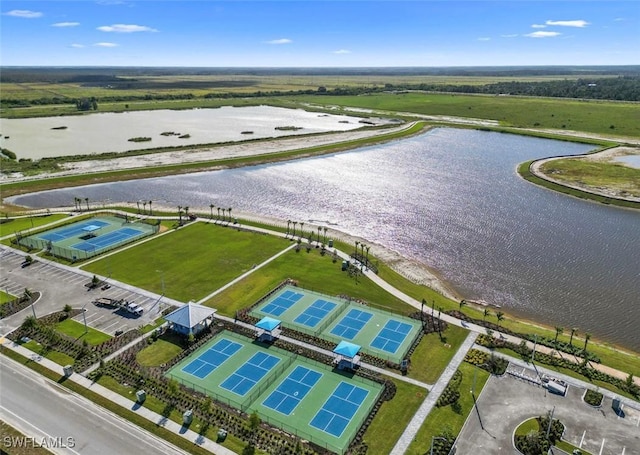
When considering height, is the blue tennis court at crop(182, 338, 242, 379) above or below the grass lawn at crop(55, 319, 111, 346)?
below

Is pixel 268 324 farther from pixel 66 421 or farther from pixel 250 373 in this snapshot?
pixel 66 421

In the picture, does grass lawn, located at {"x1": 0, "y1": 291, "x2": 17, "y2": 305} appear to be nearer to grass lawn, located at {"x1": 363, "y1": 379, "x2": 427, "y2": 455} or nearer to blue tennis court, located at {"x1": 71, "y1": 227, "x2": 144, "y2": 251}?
blue tennis court, located at {"x1": 71, "y1": 227, "x2": 144, "y2": 251}

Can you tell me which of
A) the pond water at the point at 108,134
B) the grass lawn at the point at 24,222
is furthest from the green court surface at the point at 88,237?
the pond water at the point at 108,134

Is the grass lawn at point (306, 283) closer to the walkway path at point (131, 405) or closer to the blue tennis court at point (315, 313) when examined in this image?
the blue tennis court at point (315, 313)

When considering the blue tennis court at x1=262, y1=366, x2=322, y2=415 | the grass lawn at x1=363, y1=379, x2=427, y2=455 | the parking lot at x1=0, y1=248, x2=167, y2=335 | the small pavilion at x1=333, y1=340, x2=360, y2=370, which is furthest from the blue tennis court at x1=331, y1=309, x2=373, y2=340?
the parking lot at x1=0, y1=248, x2=167, y2=335
